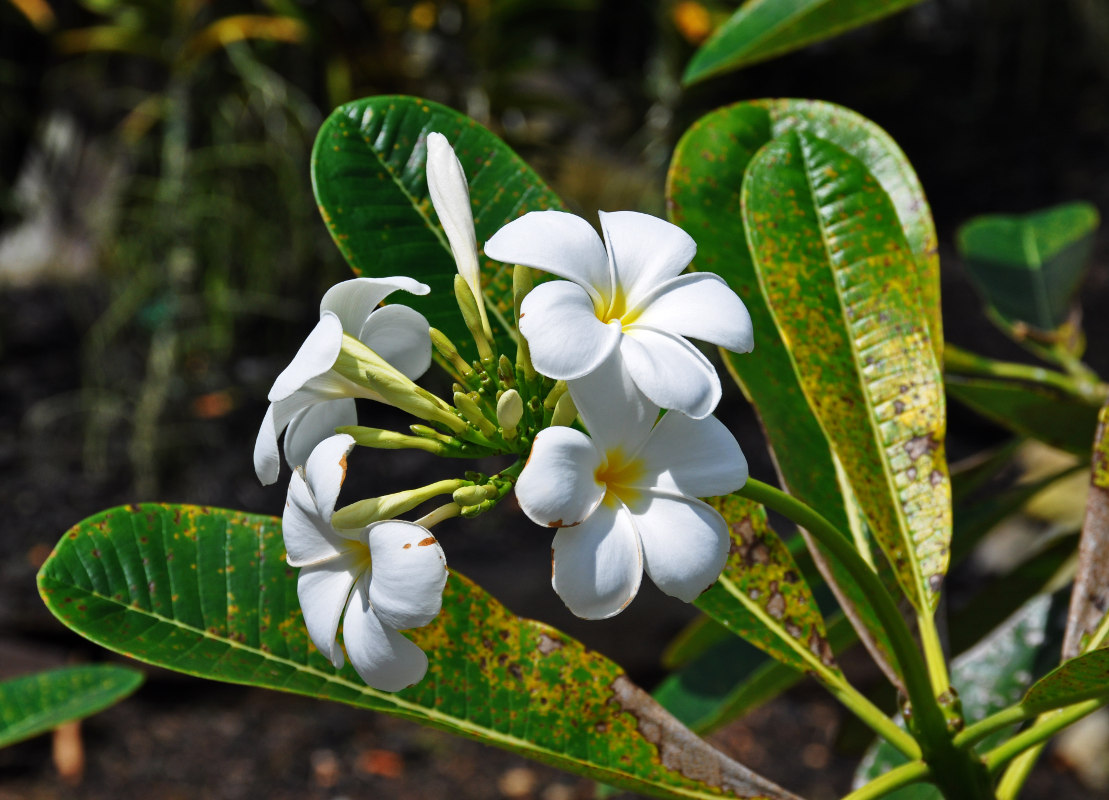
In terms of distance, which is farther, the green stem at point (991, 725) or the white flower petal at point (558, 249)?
the green stem at point (991, 725)

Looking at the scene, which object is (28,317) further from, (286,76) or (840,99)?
(840,99)

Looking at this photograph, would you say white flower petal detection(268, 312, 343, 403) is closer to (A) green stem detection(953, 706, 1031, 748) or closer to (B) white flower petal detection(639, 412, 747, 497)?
(B) white flower petal detection(639, 412, 747, 497)

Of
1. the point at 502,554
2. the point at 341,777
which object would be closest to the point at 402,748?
the point at 341,777

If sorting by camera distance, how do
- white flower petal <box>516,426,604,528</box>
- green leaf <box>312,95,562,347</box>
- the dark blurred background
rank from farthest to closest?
the dark blurred background
green leaf <box>312,95,562,347</box>
white flower petal <box>516,426,604,528</box>

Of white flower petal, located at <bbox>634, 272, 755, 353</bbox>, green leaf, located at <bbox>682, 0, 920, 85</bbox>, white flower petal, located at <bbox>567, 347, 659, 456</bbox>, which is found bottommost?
white flower petal, located at <bbox>567, 347, 659, 456</bbox>

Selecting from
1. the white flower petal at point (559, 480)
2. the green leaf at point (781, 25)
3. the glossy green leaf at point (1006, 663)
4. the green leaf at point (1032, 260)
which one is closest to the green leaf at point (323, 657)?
the white flower petal at point (559, 480)

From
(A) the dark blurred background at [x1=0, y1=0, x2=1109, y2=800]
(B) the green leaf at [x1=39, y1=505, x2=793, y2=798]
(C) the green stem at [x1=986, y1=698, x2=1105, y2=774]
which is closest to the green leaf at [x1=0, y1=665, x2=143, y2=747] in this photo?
(B) the green leaf at [x1=39, y1=505, x2=793, y2=798]

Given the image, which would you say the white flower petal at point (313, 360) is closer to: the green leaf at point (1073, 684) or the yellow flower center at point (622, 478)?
the yellow flower center at point (622, 478)
